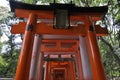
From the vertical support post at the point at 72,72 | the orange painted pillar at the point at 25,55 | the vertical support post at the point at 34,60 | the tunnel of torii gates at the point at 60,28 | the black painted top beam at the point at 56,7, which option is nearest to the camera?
the orange painted pillar at the point at 25,55

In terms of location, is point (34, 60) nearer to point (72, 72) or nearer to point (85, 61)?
point (85, 61)

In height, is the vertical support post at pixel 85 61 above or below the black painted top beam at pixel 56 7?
below

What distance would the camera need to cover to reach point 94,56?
2795 millimetres

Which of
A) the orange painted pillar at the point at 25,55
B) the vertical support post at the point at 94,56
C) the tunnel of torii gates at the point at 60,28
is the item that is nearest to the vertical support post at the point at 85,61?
the tunnel of torii gates at the point at 60,28

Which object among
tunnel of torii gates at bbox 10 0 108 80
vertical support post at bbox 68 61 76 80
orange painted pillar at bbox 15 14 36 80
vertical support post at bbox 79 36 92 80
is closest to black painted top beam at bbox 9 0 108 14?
tunnel of torii gates at bbox 10 0 108 80

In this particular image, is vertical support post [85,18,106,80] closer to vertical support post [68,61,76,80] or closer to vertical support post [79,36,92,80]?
vertical support post [79,36,92,80]

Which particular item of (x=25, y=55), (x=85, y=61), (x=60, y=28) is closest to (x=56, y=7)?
(x=60, y=28)

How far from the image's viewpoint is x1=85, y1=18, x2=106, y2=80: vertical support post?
2.62 metres

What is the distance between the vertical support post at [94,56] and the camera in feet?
8.61

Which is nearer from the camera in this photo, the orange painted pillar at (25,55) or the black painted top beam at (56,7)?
the orange painted pillar at (25,55)

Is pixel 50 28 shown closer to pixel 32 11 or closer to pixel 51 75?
pixel 32 11

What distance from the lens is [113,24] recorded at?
11336 mm

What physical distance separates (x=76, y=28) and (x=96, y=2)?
815 cm

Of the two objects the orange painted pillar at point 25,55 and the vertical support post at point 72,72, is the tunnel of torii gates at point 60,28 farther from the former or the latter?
the vertical support post at point 72,72
